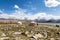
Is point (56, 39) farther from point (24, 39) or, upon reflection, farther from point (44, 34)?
point (24, 39)

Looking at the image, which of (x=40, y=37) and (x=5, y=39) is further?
(x=40, y=37)

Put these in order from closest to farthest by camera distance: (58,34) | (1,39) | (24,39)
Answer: (1,39)
(24,39)
(58,34)

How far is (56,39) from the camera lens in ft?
36.8

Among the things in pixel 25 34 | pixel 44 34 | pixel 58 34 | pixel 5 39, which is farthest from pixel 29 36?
pixel 58 34

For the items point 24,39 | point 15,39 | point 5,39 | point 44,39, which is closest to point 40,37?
point 44,39

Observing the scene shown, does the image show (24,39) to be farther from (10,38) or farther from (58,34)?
(58,34)

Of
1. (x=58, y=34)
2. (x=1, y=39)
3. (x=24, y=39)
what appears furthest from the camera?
(x=58, y=34)

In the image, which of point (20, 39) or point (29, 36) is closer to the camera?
point (20, 39)

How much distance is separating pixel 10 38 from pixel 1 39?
2.54 feet

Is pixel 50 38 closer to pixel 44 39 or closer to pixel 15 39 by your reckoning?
pixel 44 39

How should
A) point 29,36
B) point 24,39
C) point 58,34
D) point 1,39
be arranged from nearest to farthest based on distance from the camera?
point 1,39 → point 24,39 → point 29,36 → point 58,34

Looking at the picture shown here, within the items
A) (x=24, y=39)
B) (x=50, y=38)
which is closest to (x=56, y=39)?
(x=50, y=38)

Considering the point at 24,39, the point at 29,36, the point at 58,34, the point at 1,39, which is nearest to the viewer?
the point at 1,39

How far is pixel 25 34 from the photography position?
11539 mm
